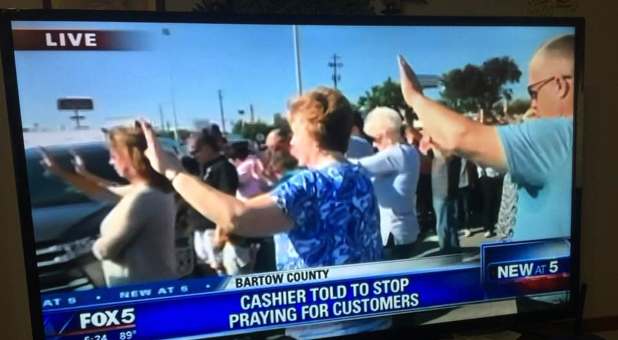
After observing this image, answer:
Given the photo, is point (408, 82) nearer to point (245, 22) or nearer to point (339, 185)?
point (339, 185)

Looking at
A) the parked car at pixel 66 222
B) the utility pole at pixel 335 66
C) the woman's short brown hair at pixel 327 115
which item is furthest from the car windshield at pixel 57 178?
the utility pole at pixel 335 66

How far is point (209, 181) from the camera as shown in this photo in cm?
151

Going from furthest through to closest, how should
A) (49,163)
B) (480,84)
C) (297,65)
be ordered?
(480,84)
(297,65)
(49,163)

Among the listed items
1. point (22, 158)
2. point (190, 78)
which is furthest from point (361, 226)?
point (22, 158)

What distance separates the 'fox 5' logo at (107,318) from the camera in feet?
4.88

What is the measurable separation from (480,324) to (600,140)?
720mm

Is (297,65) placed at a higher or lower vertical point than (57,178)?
higher

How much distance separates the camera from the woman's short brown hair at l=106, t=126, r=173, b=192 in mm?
1457

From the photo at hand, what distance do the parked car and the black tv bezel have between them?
0.02 meters

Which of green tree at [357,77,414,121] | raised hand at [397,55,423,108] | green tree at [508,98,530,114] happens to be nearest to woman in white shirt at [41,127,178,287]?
green tree at [357,77,414,121]

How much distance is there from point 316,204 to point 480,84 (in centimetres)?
52

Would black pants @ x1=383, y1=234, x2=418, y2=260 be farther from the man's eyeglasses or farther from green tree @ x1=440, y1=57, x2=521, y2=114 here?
the man's eyeglasses

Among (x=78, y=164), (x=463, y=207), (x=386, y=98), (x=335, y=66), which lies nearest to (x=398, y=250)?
(x=463, y=207)

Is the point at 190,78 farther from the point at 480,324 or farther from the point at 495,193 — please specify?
the point at 480,324
